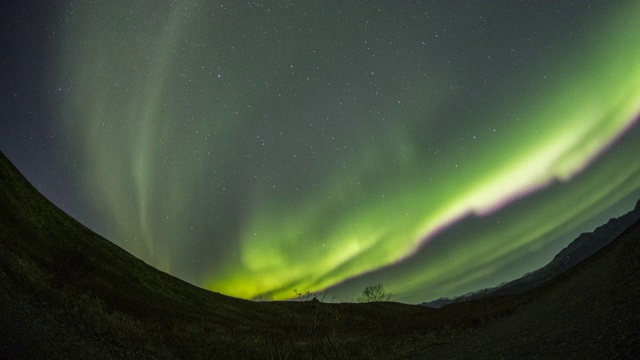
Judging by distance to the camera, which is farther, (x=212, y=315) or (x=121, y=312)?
(x=212, y=315)

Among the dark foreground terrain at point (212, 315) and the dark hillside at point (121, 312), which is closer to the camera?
the dark foreground terrain at point (212, 315)

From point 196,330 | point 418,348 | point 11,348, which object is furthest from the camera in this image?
point 196,330

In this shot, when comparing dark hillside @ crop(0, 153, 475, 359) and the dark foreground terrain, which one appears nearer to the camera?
the dark foreground terrain

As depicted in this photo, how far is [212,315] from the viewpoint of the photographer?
133ft

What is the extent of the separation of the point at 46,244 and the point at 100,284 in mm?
6000

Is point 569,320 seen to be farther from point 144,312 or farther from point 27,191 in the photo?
point 27,191

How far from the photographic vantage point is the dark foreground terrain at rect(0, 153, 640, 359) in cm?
551

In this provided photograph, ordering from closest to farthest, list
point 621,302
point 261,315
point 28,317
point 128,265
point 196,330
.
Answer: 1. point 621,302
2. point 28,317
3. point 196,330
4. point 128,265
5. point 261,315

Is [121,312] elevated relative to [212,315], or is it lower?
lower

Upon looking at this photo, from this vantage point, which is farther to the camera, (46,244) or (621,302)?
(46,244)

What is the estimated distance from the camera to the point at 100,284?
107ft

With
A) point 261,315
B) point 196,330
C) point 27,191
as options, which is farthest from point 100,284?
point 261,315

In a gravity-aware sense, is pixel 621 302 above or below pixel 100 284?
below

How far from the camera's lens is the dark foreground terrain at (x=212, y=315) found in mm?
5508
